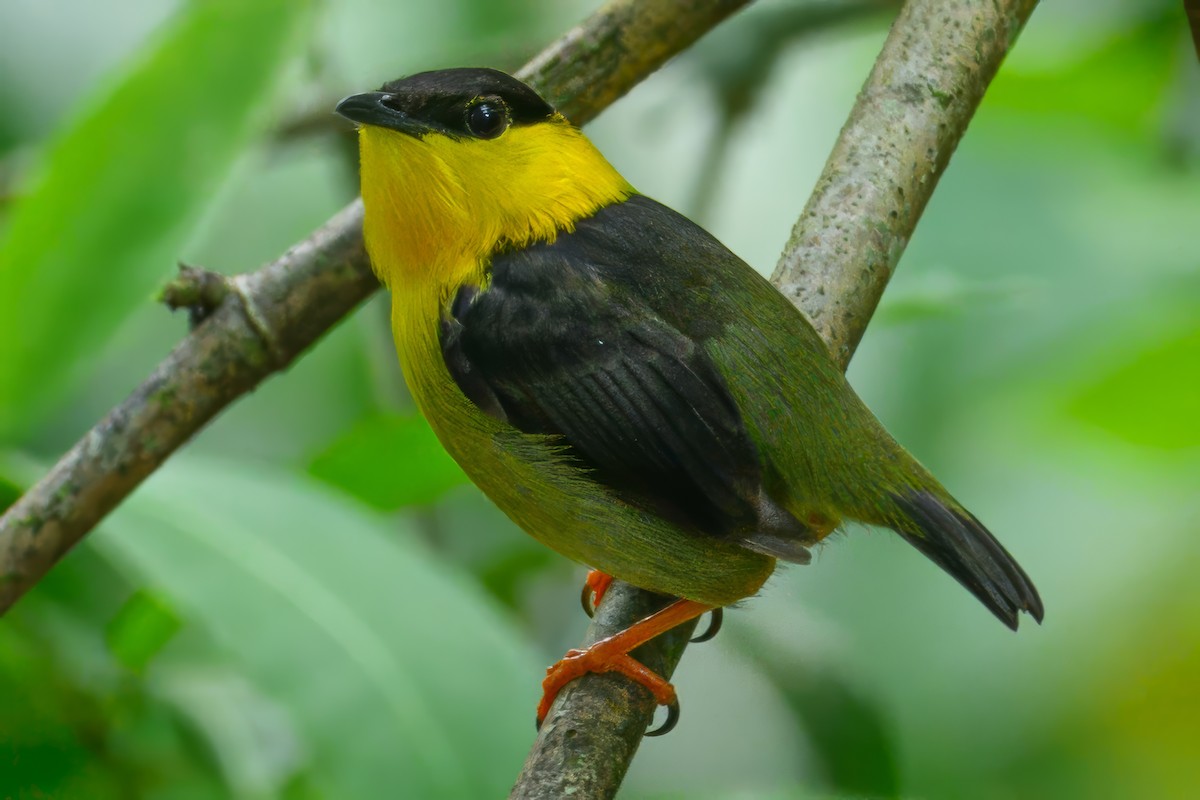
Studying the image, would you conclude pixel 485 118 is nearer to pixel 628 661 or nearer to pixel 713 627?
pixel 628 661

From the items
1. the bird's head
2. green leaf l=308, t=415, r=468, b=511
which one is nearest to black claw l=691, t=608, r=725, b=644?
green leaf l=308, t=415, r=468, b=511

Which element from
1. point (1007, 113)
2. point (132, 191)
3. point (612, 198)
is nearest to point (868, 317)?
point (612, 198)

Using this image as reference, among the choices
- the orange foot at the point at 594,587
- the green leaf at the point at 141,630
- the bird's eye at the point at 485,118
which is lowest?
the green leaf at the point at 141,630

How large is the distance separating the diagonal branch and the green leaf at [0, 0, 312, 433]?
44 cm

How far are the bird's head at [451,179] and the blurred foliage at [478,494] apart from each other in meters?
0.60

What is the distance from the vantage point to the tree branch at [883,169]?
2.79 m

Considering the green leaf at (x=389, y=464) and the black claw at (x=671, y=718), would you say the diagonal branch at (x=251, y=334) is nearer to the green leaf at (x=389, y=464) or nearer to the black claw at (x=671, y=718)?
the green leaf at (x=389, y=464)

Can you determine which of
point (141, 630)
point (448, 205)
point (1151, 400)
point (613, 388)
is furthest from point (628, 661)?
point (1151, 400)

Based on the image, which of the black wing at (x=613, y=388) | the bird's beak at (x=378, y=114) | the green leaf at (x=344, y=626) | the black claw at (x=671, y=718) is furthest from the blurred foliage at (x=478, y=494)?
the bird's beak at (x=378, y=114)

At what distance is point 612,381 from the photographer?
2.53 meters

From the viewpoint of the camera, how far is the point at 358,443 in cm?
350

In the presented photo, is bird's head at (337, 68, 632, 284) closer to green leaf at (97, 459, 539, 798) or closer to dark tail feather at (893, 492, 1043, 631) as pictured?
green leaf at (97, 459, 539, 798)

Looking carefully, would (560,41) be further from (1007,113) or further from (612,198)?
(1007,113)

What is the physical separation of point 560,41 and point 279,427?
1867mm
